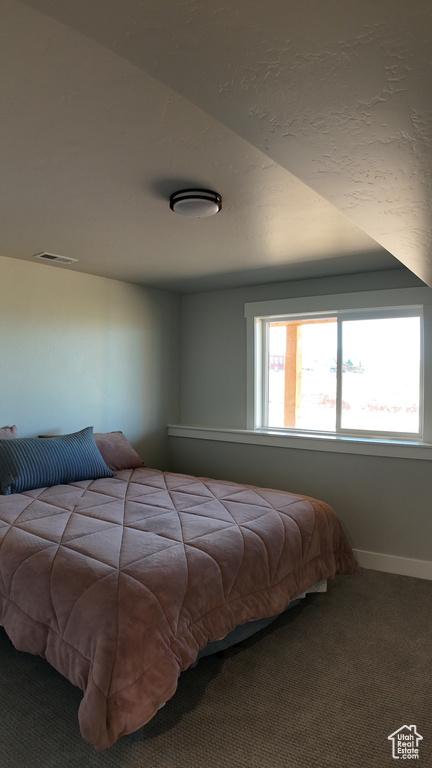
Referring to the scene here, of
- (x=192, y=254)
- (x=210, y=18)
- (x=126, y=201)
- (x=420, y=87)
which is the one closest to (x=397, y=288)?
(x=192, y=254)

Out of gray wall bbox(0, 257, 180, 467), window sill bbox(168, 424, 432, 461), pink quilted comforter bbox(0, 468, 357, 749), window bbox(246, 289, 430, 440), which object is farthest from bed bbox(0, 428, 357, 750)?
window bbox(246, 289, 430, 440)

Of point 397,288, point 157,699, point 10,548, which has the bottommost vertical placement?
point 157,699

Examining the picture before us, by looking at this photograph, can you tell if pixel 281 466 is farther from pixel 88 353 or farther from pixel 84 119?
pixel 84 119

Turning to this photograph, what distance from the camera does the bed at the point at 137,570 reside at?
1.66m

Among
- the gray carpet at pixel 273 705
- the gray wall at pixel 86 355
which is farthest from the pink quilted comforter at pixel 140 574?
the gray wall at pixel 86 355

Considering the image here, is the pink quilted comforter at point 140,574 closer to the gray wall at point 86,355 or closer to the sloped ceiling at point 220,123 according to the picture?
the gray wall at point 86,355

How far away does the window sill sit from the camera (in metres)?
3.37

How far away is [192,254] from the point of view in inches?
130

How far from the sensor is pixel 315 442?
375 centimetres

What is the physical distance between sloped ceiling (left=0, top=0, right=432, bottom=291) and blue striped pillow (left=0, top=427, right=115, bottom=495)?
51.9 inches

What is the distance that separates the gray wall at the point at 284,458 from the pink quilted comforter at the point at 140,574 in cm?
60

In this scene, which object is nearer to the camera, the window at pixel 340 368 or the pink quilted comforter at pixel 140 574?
the pink quilted comforter at pixel 140 574

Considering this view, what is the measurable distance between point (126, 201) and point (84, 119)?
74 cm

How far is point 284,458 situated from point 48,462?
1853 mm
